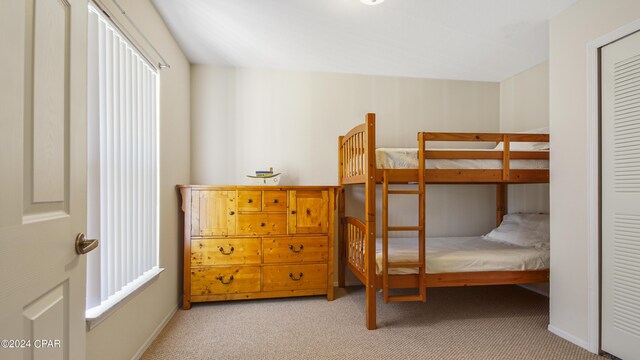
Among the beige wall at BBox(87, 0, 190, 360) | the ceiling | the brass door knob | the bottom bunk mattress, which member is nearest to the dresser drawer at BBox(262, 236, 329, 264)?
the bottom bunk mattress

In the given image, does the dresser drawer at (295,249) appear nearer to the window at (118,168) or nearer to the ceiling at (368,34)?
the window at (118,168)

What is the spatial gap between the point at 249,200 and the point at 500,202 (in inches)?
112

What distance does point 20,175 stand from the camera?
697mm

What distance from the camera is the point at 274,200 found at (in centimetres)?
277

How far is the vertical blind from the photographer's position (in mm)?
1458

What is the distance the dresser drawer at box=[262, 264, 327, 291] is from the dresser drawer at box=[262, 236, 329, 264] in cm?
7

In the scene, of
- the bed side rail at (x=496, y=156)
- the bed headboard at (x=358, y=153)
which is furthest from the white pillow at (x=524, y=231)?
the bed headboard at (x=358, y=153)

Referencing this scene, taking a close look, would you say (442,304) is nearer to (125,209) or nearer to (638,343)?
(638,343)

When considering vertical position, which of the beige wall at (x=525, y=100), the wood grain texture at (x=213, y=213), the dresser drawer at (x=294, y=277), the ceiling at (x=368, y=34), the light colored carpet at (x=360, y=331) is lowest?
the light colored carpet at (x=360, y=331)

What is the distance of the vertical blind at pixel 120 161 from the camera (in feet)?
4.78

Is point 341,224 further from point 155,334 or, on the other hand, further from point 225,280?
point 155,334

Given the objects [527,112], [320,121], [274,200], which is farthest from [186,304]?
[527,112]

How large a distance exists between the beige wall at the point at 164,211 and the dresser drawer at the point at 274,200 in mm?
773

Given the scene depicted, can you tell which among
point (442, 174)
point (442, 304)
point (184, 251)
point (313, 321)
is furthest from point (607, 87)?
point (184, 251)
